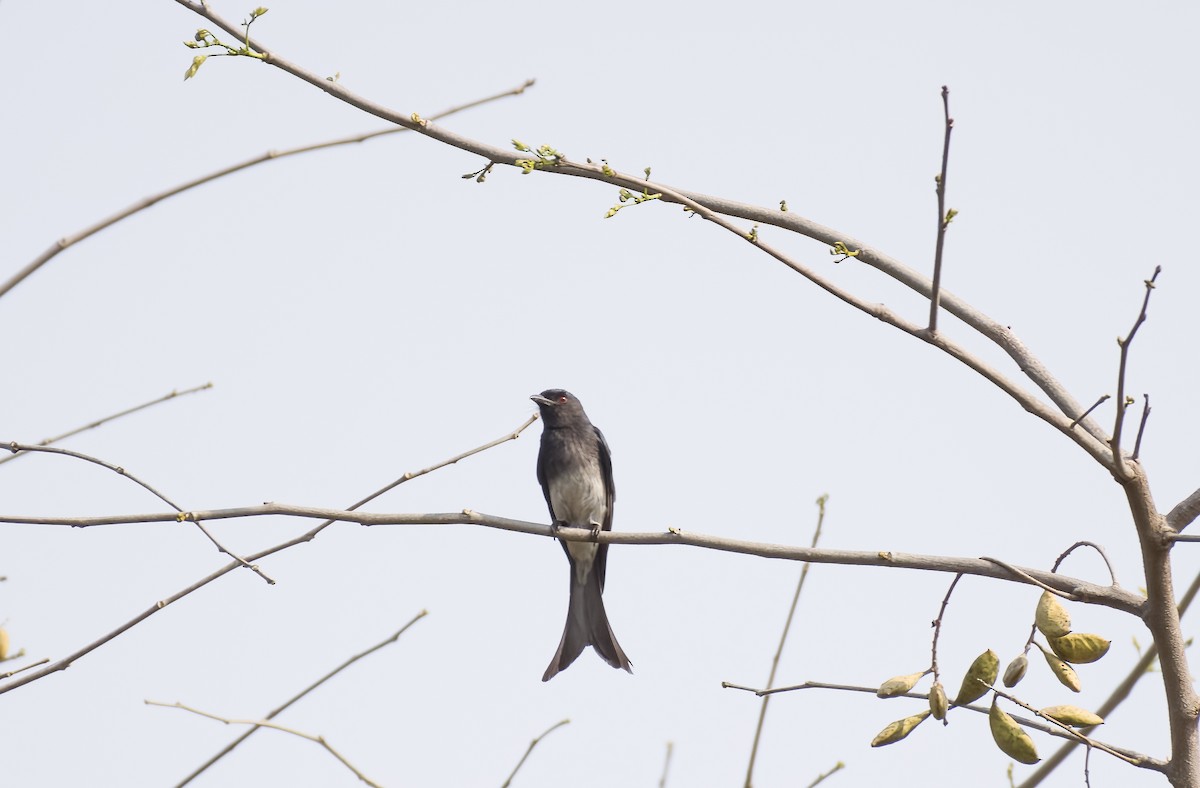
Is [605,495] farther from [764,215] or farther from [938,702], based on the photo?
[938,702]

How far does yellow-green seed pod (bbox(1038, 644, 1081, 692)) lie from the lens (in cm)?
290

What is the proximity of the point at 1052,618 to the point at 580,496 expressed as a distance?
521 cm

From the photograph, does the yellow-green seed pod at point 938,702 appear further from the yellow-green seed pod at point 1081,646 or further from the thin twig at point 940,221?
the thin twig at point 940,221

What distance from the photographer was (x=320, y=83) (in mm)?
3270

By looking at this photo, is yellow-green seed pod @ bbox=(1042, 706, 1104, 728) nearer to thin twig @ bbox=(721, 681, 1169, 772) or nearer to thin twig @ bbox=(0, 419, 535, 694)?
thin twig @ bbox=(721, 681, 1169, 772)

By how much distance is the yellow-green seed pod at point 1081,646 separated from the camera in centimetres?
287

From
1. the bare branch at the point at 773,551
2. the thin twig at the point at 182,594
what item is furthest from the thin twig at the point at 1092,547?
the thin twig at the point at 182,594

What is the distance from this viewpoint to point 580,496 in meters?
7.96

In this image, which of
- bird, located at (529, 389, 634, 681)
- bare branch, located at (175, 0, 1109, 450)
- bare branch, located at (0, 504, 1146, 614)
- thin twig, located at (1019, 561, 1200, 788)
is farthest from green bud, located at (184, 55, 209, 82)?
bird, located at (529, 389, 634, 681)

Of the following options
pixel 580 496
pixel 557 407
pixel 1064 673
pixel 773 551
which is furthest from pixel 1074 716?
pixel 557 407

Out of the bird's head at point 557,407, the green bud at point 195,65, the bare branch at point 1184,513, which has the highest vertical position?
the bird's head at point 557,407

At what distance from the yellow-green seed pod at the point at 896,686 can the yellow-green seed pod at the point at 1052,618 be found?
1.02 feet

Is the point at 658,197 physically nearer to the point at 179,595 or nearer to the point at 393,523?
the point at 393,523

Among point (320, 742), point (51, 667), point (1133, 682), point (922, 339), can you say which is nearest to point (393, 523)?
point (320, 742)
